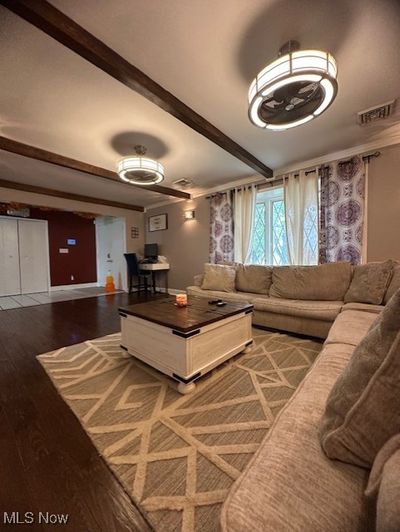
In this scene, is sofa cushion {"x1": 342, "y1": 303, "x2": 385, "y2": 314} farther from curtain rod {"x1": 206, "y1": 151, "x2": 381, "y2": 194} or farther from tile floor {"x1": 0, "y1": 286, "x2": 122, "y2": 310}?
tile floor {"x1": 0, "y1": 286, "x2": 122, "y2": 310}

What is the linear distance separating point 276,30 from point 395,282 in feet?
7.80

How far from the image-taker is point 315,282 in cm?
273

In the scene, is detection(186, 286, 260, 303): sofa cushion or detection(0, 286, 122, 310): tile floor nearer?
detection(186, 286, 260, 303): sofa cushion

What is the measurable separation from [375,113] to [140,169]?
8.31 feet

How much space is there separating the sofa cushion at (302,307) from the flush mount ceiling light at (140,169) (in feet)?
6.79

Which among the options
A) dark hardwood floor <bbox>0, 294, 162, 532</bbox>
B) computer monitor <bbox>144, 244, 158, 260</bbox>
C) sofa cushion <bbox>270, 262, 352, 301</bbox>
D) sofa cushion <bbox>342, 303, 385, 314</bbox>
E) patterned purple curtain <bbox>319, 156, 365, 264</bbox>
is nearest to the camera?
dark hardwood floor <bbox>0, 294, 162, 532</bbox>

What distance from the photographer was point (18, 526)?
83cm

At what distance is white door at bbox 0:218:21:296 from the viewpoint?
5340 mm

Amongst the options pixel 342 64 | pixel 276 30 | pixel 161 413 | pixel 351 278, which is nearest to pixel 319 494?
pixel 161 413

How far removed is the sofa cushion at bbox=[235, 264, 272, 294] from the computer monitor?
287 centimetres

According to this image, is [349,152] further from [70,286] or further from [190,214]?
[70,286]

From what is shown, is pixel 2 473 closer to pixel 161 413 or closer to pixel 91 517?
pixel 91 517

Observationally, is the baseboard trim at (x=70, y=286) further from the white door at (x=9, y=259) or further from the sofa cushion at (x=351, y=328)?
the sofa cushion at (x=351, y=328)

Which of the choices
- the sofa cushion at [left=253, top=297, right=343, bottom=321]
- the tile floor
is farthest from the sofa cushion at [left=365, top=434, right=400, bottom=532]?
the tile floor
